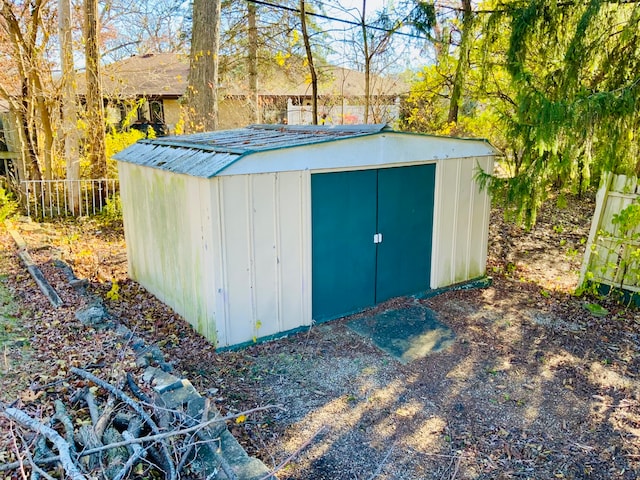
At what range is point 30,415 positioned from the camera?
2873mm

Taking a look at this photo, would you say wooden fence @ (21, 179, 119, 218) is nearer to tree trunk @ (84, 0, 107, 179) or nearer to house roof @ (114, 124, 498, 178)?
tree trunk @ (84, 0, 107, 179)

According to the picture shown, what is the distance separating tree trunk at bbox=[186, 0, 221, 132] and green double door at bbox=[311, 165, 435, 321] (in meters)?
5.06

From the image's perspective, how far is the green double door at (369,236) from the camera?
5387 millimetres

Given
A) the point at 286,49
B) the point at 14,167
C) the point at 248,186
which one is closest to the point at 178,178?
the point at 248,186

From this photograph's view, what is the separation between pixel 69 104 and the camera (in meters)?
9.99

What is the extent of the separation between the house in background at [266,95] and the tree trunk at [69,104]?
457 centimetres

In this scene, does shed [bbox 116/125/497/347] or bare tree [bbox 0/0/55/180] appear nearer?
shed [bbox 116/125/497/347]

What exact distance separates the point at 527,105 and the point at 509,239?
4778 millimetres

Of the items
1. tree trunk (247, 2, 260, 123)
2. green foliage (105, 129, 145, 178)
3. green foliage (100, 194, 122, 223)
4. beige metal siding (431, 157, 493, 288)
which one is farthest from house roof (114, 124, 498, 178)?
tree trunk (247, 2, 260, 123)

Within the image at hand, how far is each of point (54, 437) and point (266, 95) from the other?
62.2 feet

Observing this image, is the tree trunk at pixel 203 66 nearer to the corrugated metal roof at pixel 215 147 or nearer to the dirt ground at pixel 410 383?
the corrugated metal roof at pixel 215 147

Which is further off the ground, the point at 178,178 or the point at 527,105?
the point at 527,105

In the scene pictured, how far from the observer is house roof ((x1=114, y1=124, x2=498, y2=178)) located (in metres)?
4.63

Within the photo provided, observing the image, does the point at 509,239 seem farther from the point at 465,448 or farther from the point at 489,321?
the point at 465,448
